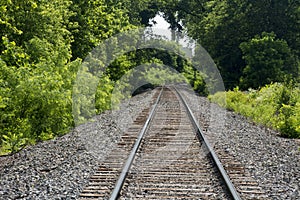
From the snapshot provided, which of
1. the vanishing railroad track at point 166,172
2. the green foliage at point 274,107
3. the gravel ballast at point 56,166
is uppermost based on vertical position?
the green foliage at point 274,107

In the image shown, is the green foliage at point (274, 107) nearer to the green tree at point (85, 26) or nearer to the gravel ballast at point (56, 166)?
the gravel ballast at point (56, 166)

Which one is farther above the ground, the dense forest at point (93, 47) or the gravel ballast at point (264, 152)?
the dense forest at point (93, 47)

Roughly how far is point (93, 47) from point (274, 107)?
9.77 m

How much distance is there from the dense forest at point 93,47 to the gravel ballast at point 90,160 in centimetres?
91

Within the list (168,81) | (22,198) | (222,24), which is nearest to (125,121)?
(22,198)

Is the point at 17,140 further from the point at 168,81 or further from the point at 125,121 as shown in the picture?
the point at 168,81

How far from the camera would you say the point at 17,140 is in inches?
348

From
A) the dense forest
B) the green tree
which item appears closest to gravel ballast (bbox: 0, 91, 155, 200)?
the dense forest

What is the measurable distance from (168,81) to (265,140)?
160ft

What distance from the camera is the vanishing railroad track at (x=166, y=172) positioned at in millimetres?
5496

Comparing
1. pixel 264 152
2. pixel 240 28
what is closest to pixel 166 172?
pixel 264 152

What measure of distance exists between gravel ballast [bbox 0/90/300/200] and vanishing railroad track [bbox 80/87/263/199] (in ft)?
0.81

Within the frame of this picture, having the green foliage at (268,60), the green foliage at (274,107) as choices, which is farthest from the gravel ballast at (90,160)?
the green foliage at (268,60)

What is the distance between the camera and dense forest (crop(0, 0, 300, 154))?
386 inches
